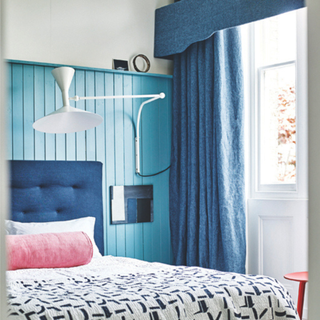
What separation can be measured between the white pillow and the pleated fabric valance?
166 centimetres

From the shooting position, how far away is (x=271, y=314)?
2225mm

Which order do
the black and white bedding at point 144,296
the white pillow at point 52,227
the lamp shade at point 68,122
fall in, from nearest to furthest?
the black and white bedding at point 144,296, the lamp shade at point 68,122, the white pillow at point 52,227

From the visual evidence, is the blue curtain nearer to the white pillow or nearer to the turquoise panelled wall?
the turquoise panelled wall

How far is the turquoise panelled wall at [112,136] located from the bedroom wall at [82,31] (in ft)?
0.41

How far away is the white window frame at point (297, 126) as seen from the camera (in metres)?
3.32

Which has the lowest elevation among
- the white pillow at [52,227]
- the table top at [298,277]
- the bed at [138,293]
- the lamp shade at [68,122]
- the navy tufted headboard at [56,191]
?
the table top at [298,277]

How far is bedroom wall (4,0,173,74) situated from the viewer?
350cm

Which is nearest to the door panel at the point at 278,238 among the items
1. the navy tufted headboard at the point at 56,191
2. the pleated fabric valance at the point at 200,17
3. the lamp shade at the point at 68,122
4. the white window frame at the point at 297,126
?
the white window frame at the point at 297,126

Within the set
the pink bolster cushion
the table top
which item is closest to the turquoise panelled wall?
the pink bolster cushion

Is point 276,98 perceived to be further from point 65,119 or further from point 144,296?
point 144,296

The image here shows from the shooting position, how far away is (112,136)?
3805mm

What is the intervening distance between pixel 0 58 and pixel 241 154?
328 cm

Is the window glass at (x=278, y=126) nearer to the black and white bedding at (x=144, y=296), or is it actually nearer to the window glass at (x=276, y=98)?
the window glass at (x=276, y=98)

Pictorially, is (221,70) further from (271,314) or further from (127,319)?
(127,319)
